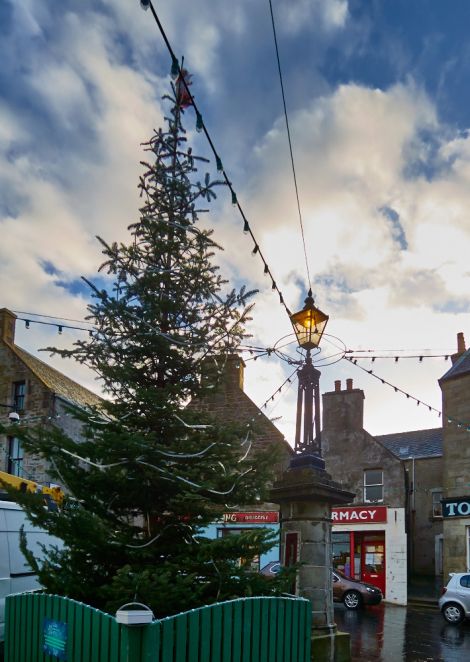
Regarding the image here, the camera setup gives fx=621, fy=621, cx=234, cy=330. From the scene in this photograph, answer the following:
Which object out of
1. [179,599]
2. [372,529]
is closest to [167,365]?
[179,599]

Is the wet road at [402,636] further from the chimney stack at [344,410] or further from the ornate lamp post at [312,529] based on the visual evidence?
the chimney stack at [344,410]

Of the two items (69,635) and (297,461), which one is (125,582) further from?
(297,461)

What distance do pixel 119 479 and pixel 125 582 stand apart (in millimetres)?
1334

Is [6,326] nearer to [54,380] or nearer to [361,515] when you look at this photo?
[54,380]

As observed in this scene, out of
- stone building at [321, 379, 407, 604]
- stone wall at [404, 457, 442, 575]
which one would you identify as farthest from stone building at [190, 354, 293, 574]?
stone wall at [404, 457, 442, 575]

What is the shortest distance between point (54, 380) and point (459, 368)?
1723cm

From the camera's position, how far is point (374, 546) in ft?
82.6

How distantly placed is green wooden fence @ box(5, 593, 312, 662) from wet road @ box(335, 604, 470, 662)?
17.0 ft

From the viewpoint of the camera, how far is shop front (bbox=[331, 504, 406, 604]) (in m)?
24.0

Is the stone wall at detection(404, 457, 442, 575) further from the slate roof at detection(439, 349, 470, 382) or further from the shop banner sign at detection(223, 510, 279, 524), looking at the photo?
the shop banner sign at detection(223, 510, 279, 524)

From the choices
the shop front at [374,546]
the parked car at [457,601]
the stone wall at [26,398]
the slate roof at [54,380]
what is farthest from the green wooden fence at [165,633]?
the slate roof at [54,380]

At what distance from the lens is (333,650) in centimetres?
834

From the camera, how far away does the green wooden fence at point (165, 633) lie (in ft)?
16.2

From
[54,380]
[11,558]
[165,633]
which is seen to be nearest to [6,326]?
[54,380]
